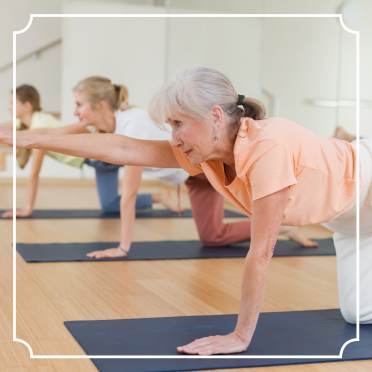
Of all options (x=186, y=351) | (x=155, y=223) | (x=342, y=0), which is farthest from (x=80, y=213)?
(x=186, y=351)

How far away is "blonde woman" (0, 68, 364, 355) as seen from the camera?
6.31 feet

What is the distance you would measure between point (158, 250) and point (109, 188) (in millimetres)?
1529

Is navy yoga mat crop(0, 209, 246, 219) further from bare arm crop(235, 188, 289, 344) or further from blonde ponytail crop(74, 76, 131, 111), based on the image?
bare arm crop(235, 188, 289, 344)

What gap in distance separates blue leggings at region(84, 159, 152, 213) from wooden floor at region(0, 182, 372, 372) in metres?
0.95

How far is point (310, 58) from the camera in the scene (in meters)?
5.23

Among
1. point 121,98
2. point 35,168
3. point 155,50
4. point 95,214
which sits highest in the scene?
point 155,50

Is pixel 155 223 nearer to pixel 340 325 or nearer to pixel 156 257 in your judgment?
pixel 156 257

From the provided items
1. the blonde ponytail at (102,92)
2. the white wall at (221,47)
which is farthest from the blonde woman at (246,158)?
the white wall at (221,47)

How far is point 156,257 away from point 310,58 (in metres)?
2.25

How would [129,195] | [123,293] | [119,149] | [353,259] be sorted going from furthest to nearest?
[129,195], [123,293], [353,259], [119,149]

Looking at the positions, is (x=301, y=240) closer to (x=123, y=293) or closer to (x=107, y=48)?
(x=123, y=293)

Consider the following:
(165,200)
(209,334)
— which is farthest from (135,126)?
(165,200)

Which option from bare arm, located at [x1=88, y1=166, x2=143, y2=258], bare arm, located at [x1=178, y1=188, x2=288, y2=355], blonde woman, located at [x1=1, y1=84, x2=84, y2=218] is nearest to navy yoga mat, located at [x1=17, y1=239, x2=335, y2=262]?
bare arm, located at [x1=88, y1=166, x2=143, y2=258]

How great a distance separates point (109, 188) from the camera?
17.5 ft
